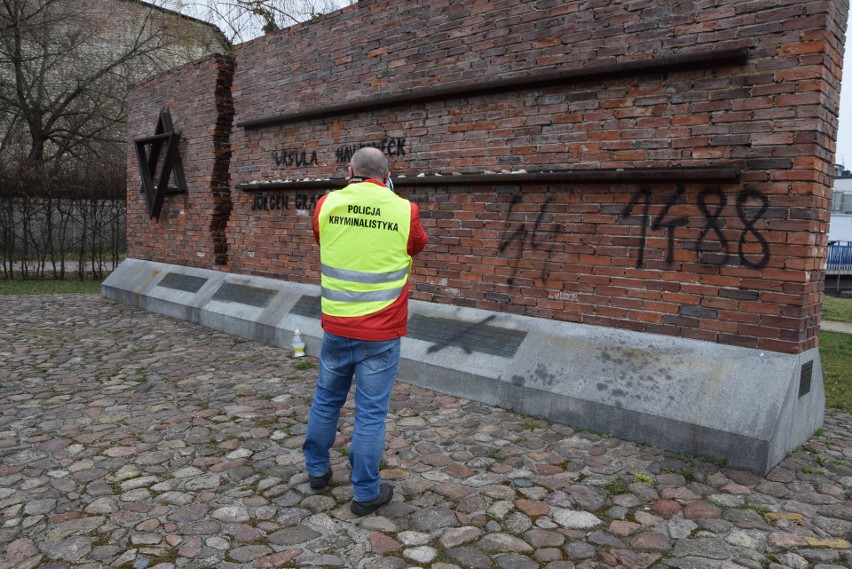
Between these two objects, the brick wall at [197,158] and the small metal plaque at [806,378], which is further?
the brick wall at [197,158]

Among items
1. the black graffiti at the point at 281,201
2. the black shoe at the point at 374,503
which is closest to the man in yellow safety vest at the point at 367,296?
the black shoe at the point at 374,503

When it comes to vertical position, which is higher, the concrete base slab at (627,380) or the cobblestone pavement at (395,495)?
the concrete base slab at (627,380)

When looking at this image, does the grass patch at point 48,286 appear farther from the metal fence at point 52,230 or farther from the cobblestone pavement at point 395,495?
the cobblestone pavement at point 395,495

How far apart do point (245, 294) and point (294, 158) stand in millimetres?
1932

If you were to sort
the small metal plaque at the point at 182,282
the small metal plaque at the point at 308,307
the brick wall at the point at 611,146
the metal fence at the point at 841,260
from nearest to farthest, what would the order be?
the brick wall at the point at 611,146, the small metal plaque at the point at 308,307, the small metal plaque at the point at 182,282, the metal fence at the point at 841,260

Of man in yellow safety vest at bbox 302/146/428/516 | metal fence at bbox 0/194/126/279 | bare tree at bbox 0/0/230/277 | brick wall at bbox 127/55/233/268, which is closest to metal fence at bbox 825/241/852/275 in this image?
bare tree at bbox 0/0/230/277

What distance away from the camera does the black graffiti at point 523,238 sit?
17.6ft

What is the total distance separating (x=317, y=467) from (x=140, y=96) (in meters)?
9.84

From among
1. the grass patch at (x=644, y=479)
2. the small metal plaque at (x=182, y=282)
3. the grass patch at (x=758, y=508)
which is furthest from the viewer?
the small metal plaque at (x=182, y=282)

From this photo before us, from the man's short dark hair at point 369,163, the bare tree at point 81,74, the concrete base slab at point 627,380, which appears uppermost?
the bare tree at point 81,74

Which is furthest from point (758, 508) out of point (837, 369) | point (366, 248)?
point (837, 369)

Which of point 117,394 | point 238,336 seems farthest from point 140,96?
point 117,394

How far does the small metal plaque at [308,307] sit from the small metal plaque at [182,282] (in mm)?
2503

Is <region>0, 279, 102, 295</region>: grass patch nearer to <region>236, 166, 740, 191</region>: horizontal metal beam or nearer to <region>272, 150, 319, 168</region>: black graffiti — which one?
<region>272, 150, 319, 168</region>: black graffiti
